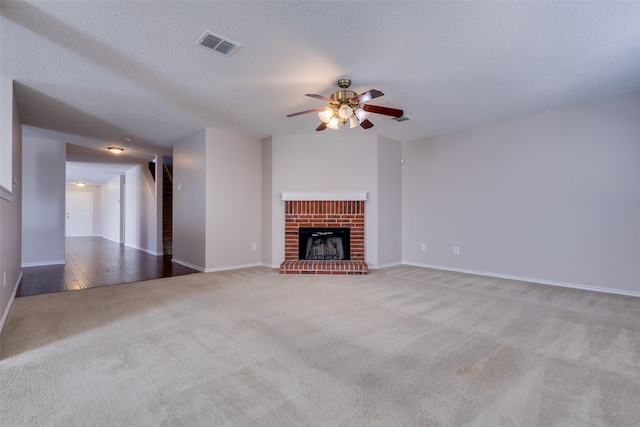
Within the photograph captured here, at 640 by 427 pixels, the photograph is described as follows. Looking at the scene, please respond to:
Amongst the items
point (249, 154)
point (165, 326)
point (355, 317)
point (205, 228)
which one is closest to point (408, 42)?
point (355, 317)

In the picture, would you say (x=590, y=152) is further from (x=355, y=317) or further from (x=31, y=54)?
(x=31, y=54)

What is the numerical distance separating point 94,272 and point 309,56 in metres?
4.73

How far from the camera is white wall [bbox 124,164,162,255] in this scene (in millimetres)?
7055

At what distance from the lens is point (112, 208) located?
10.3 m

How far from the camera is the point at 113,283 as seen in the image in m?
3.97

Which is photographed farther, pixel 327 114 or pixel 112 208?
pixel 112 208

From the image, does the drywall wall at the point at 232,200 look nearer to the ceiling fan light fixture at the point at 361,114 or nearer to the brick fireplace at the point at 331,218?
the brick fireplace at the point at 331,218

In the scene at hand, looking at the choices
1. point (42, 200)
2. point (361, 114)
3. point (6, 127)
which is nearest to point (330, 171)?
point (361, 114)

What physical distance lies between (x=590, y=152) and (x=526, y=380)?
349 cm

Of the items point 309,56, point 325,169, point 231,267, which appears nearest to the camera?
point 309,56

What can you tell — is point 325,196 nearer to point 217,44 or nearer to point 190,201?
point 190,201

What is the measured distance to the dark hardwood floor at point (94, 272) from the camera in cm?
385

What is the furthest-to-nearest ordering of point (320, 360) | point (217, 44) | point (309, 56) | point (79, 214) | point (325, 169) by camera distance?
point (79, 214)
point (325, 169)
point (309, 56)
point (217, 44)
point (320, 360)

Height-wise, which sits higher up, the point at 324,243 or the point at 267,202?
the point at 267,202
